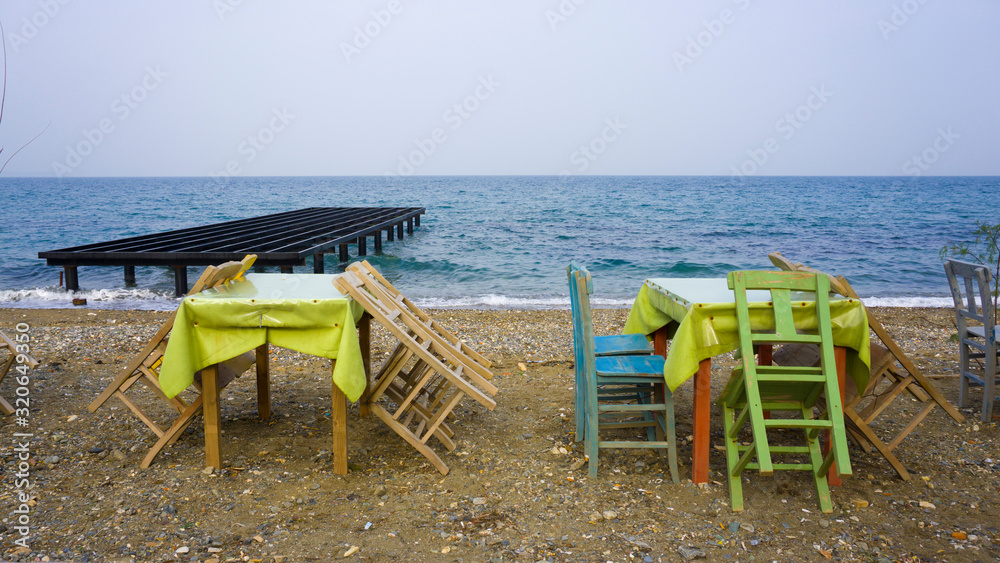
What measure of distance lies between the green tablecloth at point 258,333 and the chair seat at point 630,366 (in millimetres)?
1455

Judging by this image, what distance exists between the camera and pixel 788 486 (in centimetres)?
345

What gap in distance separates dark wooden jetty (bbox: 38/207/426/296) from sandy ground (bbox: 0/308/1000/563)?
659 centimetres

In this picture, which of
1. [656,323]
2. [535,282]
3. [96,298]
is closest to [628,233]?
[535,282]

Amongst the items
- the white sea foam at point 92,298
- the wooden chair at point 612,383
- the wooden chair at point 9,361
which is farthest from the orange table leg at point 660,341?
the white sea foam at point 92,298

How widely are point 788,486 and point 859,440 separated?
79 centimetres

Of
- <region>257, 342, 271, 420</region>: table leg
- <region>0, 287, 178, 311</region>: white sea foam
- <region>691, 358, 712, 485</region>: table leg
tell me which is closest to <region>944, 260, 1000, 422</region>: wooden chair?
<region>691, 358, 712, 485</region>: table leg

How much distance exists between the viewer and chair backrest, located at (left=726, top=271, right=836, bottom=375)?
3.11m

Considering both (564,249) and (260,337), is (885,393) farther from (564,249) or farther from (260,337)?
(564,249)

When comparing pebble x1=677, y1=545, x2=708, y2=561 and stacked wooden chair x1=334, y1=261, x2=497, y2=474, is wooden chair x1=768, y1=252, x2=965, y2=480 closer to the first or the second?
pebble x1=677, y1=545, x2=708, y2=561

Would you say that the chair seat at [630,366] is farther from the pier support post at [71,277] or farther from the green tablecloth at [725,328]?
the pier support post at [71,277]

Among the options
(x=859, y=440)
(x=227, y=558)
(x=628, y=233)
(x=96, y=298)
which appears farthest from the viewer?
(x=628, y=233)

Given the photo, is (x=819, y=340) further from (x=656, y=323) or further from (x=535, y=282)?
(x=535, y=282)

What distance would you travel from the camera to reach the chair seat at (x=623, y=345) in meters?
4.08

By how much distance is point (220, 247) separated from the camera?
12008 mm
